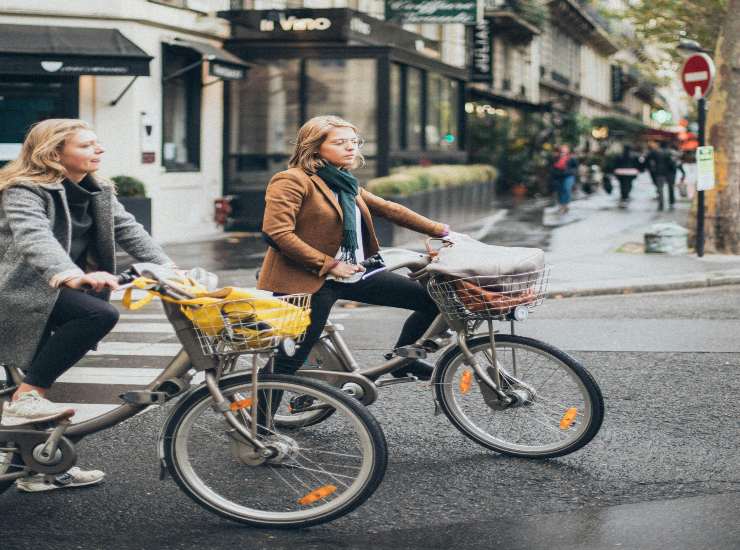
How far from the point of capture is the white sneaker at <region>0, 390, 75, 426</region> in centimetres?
446

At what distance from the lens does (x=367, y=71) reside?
20.6m

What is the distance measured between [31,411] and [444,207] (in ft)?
53.9

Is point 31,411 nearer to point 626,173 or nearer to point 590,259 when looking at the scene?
point 590,259

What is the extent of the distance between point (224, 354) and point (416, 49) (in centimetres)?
2042

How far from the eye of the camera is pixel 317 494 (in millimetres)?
4453

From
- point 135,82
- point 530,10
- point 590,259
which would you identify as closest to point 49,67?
point 135,82

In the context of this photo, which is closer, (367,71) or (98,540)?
(98,540)

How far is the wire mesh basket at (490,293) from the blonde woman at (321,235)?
36 centimetres

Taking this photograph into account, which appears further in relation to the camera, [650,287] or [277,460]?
[650,287]

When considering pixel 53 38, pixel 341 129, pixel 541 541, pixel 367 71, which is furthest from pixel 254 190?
pixel 541 541

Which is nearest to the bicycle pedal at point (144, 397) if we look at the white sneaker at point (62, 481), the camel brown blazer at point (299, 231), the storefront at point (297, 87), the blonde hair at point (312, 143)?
the white sneaker at point (62, 481)

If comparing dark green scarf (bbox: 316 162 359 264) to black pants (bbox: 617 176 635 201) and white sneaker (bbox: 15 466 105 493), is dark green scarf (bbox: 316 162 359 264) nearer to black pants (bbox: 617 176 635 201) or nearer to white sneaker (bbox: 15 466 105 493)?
white sneaker (bbox: 15 466 105 493)

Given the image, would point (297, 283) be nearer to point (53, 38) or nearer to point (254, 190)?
point (53, 38)

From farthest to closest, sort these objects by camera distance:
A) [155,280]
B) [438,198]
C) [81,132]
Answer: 1. [438,198]
2. [81,132]
3. [155,280]
